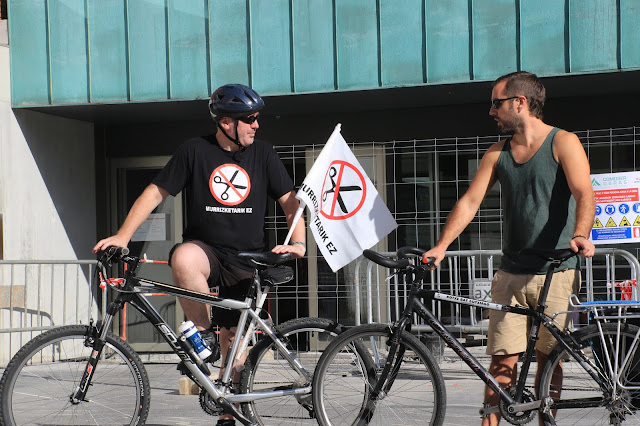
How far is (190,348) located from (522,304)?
175 cm

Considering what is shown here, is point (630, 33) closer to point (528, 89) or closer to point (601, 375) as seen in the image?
point (528, 89)

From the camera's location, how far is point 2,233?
10.4 meters

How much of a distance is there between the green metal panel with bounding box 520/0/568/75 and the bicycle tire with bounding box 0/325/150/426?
5298 millimetres

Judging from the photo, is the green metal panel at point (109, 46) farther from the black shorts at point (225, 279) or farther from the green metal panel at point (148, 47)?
the black shorts at point (225, 279)

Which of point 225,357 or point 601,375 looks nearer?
point 601,375

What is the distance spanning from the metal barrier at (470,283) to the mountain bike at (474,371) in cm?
315

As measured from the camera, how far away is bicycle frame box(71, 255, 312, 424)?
4.93 m

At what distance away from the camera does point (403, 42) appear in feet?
30.0

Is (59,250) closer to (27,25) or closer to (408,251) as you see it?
(27,25)

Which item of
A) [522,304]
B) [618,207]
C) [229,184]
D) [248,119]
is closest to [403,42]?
[618,207]

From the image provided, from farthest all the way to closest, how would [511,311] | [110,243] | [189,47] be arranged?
[189,47] → [110,243] → [511,311]

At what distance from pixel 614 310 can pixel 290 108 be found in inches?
249

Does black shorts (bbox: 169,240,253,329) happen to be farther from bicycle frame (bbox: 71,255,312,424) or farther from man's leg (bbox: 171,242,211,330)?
bicycle frame (bbox: 71,255,312,424)

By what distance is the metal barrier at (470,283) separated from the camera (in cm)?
831
